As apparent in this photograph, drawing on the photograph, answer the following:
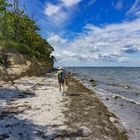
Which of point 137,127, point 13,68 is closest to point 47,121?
point 137,127

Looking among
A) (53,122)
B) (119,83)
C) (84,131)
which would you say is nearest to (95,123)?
(84,131)

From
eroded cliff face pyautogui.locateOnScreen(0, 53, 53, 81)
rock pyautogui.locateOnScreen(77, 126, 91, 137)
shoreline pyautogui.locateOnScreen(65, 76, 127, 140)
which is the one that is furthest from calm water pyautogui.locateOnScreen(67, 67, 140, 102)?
rock pyautogui.locateOnScreen(77, 126, 91, 137)

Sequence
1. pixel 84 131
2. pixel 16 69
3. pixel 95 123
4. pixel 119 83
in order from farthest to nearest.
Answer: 1. pixel 119 83
2. pixel 16 69
3. pixel 95 123
4. pixel 84 131

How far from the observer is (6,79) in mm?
28125

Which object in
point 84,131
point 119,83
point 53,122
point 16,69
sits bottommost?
point 119,83

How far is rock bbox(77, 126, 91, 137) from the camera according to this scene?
11.6m

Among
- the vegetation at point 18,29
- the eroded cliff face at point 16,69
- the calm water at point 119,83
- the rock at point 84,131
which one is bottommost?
the calm water at point 119,83

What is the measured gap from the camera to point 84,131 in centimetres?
1204

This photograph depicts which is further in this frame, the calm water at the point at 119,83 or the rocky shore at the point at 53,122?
the calm water at the point at 119,83

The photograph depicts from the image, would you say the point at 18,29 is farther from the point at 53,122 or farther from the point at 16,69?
the point at 53,122

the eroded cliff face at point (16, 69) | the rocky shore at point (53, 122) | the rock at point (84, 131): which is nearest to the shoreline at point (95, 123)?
the rocky shore at point (53, 122)

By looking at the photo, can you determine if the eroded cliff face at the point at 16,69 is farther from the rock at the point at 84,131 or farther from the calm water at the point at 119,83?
the rock at the point at 84,131

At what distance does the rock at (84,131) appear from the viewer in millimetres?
11630

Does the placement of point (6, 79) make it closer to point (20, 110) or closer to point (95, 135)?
point (20, 110)
